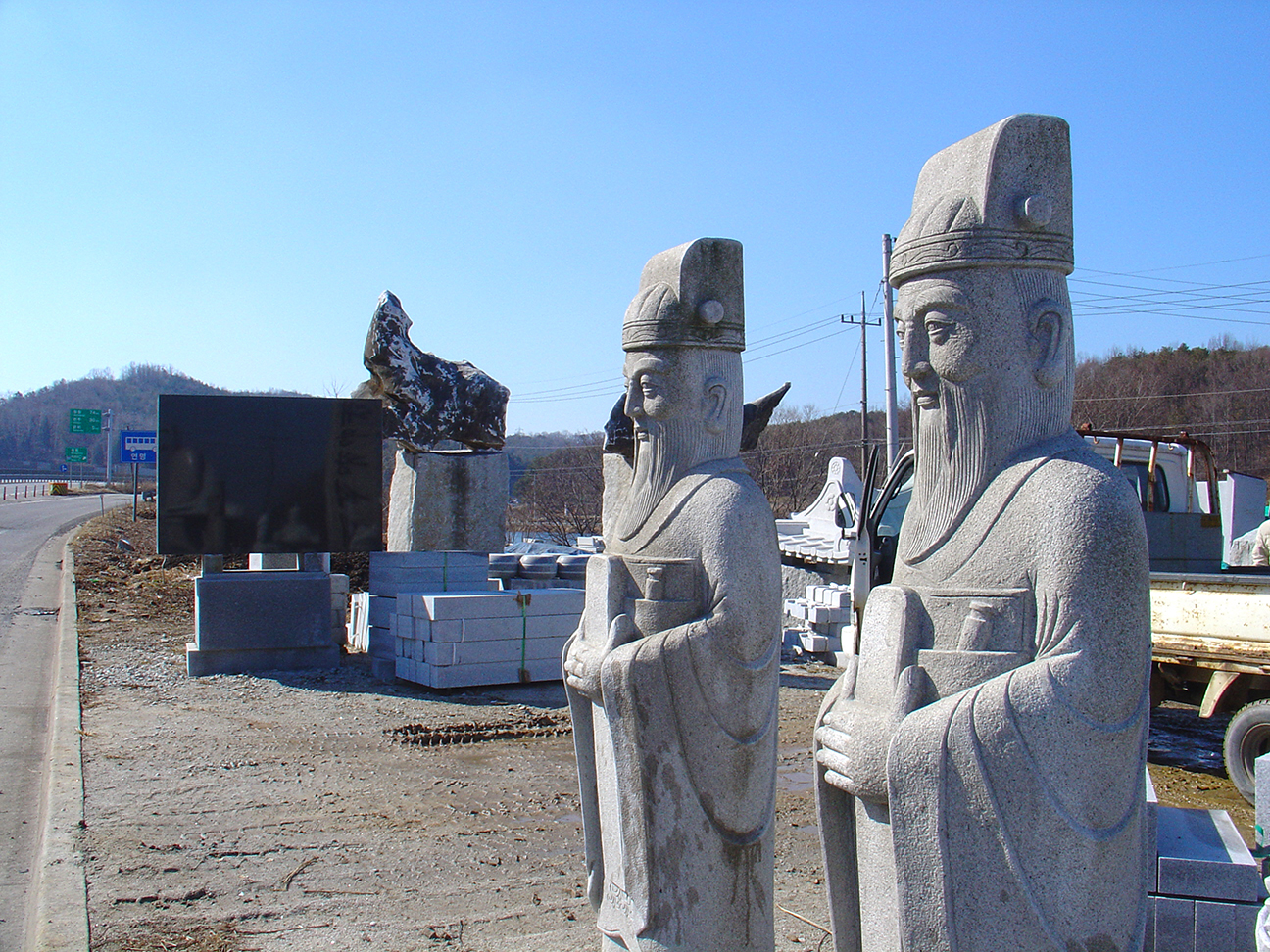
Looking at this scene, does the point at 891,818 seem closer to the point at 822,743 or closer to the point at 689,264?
the point at 822,743

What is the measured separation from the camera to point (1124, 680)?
2365mm

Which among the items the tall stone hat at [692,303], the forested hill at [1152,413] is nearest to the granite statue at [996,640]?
the tall stone hat at [692,303]

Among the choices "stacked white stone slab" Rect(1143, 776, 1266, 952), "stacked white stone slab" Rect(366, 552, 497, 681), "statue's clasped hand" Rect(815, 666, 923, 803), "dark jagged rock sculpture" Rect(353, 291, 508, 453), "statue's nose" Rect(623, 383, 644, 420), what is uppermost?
"dark jagged rock sculpture" Rect(353, 291, 508, 453)

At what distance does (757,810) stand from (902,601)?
62.5 inches

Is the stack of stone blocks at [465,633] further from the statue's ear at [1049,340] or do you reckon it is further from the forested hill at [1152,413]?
the forested hill at [1152,413]

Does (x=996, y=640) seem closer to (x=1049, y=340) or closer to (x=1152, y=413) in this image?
(x=1049, y=340)

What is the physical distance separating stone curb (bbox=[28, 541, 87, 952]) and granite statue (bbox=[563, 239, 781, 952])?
2.58m

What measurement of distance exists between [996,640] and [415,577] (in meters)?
9.71

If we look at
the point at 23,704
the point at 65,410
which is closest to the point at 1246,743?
the point at 23,704

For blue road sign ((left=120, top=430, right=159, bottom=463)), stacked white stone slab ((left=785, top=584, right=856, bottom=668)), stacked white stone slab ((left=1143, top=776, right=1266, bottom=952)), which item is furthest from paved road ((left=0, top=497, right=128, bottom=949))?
stacked white stone slab ((left=785, top=584, right=856, bottom=668))

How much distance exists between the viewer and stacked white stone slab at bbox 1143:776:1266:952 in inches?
144

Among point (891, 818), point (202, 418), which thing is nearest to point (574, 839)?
point (891, 818)

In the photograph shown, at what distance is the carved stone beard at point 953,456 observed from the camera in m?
2.60

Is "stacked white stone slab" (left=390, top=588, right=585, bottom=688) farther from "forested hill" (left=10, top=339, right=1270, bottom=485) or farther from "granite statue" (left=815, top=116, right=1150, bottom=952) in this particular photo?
"forested hill" (left=10, top=339, right=1270, bottom=485)
